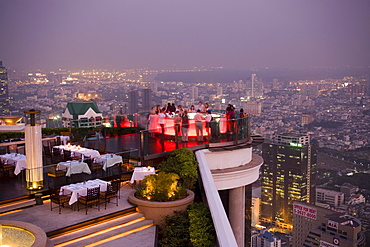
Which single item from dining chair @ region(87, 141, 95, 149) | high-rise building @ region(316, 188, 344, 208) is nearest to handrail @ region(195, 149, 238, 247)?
dining chair @ region(87, 141, 95, 149)

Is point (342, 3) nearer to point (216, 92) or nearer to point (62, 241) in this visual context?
point (216, 92)

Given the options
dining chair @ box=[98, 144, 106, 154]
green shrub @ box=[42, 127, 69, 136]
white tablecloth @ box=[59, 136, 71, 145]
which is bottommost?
dining chair @ box=[98, 144, 106, 154]

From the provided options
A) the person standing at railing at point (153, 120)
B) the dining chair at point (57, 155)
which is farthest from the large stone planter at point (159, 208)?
the person standing at railing at point (153, 120)

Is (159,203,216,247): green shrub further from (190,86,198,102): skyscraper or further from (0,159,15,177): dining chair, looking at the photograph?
(190,86,198,102): skyscraper

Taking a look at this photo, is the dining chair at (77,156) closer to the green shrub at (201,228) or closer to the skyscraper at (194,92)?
the green shrub at (201,228)

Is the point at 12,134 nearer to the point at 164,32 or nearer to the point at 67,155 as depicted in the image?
the point at 67,155

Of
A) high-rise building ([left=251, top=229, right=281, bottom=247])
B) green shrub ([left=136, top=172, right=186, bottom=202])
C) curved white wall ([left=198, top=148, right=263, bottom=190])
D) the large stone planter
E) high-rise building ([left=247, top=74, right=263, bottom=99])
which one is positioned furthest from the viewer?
high-rise building ([left=247, top=74, right=263, bottom=99])
